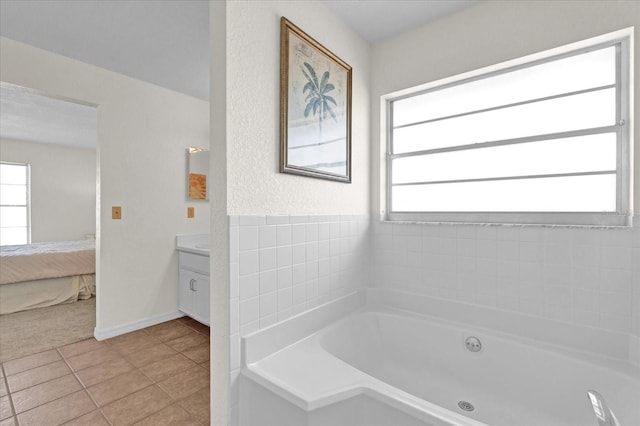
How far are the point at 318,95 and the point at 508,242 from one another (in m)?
1.39

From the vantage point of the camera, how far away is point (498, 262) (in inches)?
66.2

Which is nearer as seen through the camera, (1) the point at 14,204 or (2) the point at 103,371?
(2) the point at 103,371

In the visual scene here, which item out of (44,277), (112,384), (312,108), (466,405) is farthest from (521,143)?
(44,277)

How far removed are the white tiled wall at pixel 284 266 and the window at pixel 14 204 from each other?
6347 mm

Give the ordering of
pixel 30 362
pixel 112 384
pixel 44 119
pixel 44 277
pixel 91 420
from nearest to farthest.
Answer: pixel 91 420, pixel 112 384, pixel 30 362, pixel 44 277, pixel 44 119

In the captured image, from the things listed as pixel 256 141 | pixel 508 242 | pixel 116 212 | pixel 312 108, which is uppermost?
pixel 312 108

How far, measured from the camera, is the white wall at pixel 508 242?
1.39 m

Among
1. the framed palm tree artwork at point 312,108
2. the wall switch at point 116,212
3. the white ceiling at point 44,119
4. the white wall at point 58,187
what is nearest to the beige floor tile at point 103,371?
the wall switch at point 116,212

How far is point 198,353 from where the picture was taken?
233 centimetres

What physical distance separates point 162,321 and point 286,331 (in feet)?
→ 7.07

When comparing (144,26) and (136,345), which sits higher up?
(144,26)

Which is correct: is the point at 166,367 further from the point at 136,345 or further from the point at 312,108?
the point at 312,108

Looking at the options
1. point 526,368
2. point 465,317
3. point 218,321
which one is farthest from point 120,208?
point 526,368

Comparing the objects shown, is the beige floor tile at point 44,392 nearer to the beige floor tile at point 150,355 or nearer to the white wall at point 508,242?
the beige floor tile at point 150,355
